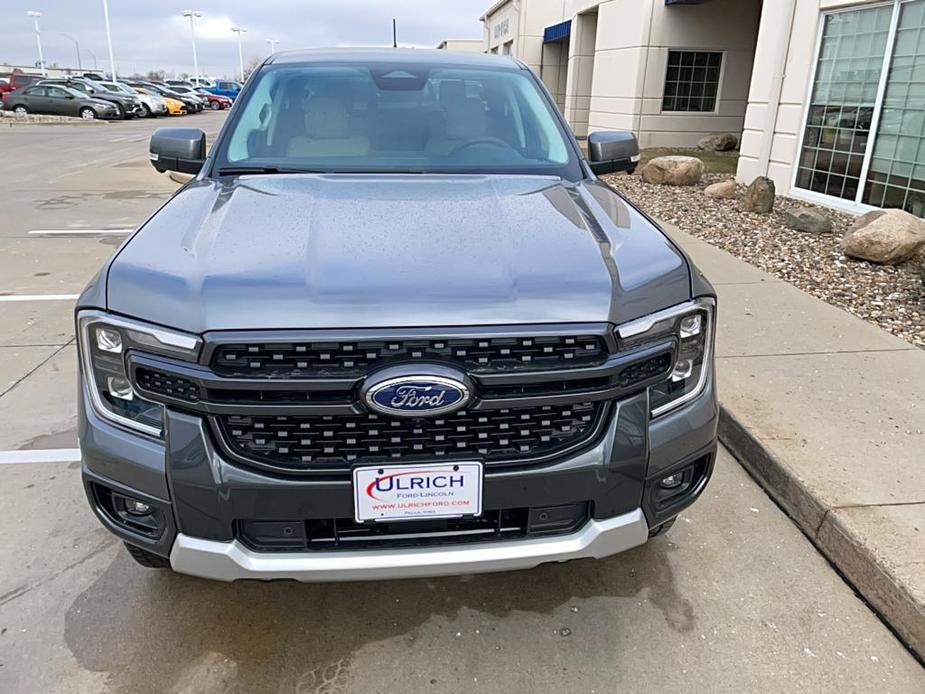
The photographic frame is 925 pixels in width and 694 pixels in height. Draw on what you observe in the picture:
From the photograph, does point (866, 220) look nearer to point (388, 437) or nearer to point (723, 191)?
point (723, 191)

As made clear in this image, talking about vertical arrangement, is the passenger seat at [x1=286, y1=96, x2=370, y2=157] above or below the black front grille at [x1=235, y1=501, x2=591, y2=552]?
above

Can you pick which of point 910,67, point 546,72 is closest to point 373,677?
point 910,67

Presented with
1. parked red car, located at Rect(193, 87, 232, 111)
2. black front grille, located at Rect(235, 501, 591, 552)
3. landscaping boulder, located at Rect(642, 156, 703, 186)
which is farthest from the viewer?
parked red car, located at Rect(193, 87, 232, 111)

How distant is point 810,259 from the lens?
274 inches

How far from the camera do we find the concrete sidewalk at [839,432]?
2.63m

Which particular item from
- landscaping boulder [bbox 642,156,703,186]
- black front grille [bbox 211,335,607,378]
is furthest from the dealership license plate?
landscaping boulder [bbox 642,156,703,186]

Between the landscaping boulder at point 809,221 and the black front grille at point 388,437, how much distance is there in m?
7.10

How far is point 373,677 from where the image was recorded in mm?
2236

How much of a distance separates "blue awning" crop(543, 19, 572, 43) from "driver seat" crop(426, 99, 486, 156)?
70.8 ft

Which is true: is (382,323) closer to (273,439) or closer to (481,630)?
(273,439)

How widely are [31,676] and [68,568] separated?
55cm

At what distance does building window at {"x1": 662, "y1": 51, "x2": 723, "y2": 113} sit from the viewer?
17109 millimetres

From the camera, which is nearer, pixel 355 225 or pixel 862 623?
pixel 355 225

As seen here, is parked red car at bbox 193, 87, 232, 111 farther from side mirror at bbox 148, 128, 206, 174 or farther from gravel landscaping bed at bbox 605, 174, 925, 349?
side mirror at bbox 148, 128, 206, 174
